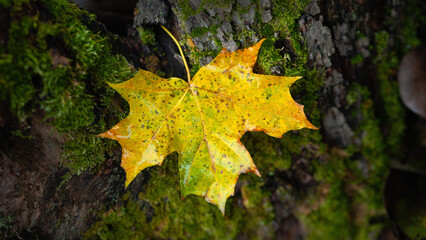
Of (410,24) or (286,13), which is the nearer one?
(410,24)

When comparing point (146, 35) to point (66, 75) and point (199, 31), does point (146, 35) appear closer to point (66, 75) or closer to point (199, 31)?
point (199, 31)

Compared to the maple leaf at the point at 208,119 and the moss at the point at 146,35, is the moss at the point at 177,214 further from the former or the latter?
the moss at the point at 146,35

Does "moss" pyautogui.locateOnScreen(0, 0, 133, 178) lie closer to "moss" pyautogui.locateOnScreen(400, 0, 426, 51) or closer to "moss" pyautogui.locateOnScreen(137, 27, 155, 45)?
"moss" pyautogui.locateOnScreen(137, 27, 155, 45)

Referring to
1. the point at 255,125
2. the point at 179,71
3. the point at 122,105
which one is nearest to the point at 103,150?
the point at 122,105

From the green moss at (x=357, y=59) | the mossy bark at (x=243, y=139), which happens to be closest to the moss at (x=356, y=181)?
the mossy bark at (x=243, y=139)

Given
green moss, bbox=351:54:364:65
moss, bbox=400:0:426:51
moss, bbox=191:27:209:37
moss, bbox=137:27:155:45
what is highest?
moss, bbox=137:27:155:45

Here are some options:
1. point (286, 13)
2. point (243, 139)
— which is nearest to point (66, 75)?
point (243, 139)

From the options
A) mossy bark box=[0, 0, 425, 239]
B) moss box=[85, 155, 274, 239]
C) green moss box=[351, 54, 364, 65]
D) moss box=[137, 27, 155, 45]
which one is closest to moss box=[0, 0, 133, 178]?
mossy bark box=[0, 0, 425, 239]
